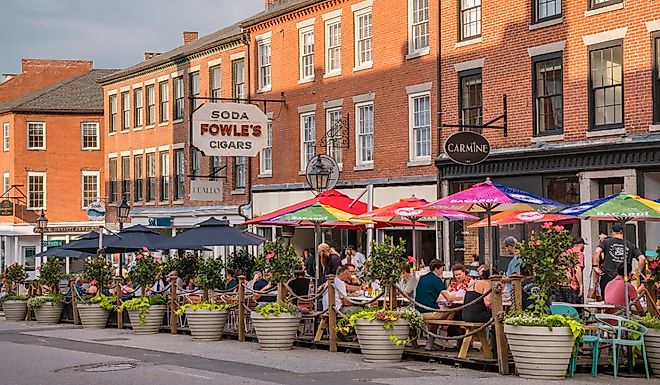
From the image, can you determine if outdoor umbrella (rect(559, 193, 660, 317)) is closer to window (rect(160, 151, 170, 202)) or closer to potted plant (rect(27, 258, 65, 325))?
potted plant (rect(27, 258, 65, 325))

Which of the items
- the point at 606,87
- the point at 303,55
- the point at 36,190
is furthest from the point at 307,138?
the point at 36,190

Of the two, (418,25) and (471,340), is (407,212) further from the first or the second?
(418,25)

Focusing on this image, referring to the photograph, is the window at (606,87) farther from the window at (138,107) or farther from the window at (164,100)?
the window at (138,107)

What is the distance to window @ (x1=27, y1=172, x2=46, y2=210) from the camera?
6638cm

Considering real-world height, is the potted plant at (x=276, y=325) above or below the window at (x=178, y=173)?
below

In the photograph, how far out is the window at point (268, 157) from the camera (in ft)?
135

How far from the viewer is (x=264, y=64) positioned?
137 ft

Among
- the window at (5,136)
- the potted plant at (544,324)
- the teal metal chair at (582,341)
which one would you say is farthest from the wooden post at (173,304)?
the window at (5,136)

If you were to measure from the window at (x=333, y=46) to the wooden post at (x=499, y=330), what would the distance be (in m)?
20.8

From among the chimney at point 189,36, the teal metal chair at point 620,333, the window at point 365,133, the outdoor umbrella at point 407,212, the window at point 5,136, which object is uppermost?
the chimney at point 189,36

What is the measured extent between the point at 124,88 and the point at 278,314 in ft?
114

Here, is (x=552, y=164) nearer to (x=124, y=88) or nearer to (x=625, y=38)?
(x=625, y=38)

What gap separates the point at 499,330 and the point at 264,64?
2626 cm

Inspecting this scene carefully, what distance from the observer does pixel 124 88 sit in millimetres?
53875
